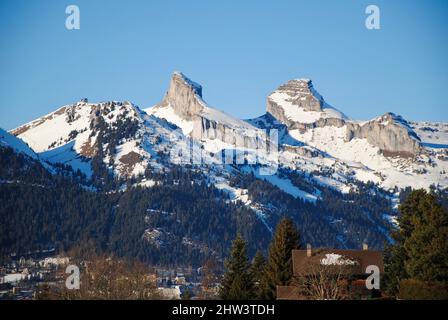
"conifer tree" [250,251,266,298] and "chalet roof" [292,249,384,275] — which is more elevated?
"chalet roof" [292,249,384,275]

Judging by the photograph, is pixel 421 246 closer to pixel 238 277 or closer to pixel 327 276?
pixel 327 276

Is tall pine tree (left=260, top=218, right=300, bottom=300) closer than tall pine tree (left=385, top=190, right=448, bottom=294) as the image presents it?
Yes

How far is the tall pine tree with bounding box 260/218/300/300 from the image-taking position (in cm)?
9238

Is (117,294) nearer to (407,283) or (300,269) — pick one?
(300,269)

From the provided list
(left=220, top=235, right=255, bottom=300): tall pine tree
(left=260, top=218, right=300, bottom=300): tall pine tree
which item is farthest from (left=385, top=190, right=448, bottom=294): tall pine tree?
(left=220, top=235, right=255, bottom=300): tall pine tree

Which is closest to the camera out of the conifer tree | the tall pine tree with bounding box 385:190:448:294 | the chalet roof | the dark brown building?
the dark brown building

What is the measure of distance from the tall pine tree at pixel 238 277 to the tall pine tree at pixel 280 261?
250 centimetres

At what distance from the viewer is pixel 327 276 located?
9056 centimetres

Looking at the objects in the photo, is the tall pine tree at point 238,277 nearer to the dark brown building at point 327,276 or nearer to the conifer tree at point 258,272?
the conifer tree at point 258,272

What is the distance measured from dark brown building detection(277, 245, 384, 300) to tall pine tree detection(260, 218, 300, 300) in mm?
1857

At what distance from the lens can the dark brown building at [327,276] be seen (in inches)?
3393

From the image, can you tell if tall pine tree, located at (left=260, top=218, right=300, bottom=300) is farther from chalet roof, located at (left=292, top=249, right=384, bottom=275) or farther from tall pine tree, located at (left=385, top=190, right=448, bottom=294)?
tall pine tree, located at (left=385, top=190, right=448, bottom=294)
